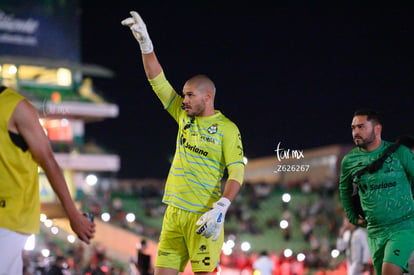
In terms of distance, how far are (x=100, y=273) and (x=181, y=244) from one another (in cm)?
579

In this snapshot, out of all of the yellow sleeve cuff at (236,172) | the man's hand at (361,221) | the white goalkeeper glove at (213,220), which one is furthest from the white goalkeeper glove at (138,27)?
the man's hand at (361,221)

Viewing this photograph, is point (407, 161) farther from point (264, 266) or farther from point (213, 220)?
point (264, 266)

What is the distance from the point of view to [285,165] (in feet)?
45.5

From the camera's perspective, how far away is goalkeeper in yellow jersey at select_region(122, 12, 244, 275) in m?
6.59

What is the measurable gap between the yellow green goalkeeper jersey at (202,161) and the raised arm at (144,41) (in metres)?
0.57

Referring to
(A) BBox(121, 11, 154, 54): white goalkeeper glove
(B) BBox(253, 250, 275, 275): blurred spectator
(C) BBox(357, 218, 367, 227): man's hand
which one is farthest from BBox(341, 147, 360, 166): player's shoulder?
(B) BBox(253, 250, 275, 275): blurred spectator

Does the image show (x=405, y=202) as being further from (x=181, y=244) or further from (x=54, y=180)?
(x=54, y=180)

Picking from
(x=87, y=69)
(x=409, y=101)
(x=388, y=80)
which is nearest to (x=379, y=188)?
(x=409, y=101)

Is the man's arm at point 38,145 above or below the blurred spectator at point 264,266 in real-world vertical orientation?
above

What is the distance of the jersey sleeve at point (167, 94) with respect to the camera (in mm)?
6980

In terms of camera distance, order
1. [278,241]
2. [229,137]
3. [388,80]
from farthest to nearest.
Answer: [388,80], [278,241], [229,137]

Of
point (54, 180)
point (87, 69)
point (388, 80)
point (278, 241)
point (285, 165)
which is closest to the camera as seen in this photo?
point (54, 180)

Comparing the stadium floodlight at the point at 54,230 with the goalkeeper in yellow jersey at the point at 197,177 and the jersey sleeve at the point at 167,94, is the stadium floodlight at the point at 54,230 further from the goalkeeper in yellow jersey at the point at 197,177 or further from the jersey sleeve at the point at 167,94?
the goalkeeper in yellow jersey at the point at 197,177

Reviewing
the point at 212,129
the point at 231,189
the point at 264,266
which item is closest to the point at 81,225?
the point at 231,189
